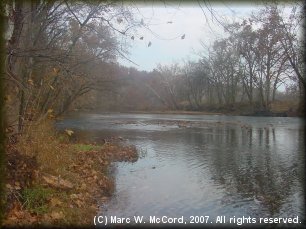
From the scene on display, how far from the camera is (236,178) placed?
1177 cm

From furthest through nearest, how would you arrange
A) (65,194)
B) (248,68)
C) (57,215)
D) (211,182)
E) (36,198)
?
(248,68) → (211,182) → (65,194) → (36,198) → (57,215)

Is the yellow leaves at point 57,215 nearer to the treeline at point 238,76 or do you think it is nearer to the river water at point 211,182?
the river water at point 211,182

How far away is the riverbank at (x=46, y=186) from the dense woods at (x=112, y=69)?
0.63 m

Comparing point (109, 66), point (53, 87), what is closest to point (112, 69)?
point (109, 66)

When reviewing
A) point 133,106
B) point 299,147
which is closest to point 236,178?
point 299,147

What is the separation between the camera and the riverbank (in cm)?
655

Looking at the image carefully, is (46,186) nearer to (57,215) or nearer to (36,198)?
(36,198)

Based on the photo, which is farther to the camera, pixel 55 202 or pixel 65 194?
pixel 65 194

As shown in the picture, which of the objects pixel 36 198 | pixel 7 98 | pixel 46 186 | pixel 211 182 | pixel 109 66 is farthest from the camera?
pixel 109 66

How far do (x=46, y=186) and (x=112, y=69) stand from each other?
94.0 ft

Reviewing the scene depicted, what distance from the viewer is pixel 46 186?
25.3ft

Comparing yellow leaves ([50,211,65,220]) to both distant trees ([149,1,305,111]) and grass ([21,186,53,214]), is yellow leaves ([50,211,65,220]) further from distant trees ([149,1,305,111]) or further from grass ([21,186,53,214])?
distant trees ([149,1,305,111])

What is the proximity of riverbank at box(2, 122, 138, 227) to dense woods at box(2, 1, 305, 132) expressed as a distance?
630mm

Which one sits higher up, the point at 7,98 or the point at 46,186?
the point at 7,98
